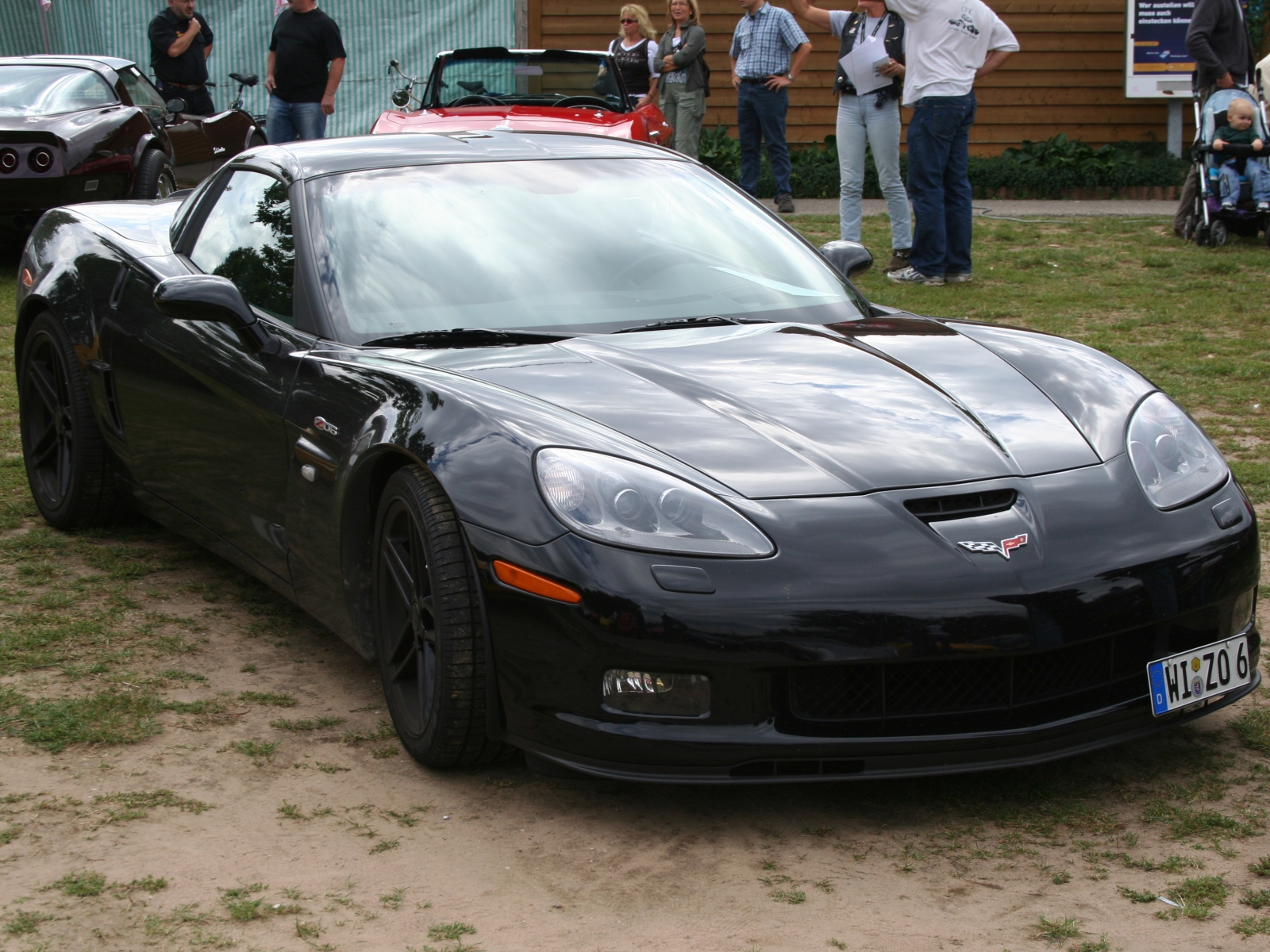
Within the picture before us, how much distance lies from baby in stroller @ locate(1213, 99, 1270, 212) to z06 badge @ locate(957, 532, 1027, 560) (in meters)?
9.14

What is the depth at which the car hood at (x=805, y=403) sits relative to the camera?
303cm

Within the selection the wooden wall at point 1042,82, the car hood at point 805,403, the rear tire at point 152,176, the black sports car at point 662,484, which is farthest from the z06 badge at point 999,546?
the wooden wall at point 1042,82

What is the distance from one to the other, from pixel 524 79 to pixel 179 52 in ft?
14.3

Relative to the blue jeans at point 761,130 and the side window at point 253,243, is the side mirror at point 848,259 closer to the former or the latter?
the side window at point 253,243

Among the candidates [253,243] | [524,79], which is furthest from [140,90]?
[253,243]

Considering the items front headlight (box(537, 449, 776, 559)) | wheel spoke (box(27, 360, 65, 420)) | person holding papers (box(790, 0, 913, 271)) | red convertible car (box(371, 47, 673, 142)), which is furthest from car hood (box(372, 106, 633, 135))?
front headlight (box(537, 449, 776, 559))

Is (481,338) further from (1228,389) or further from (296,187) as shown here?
(1228,389)

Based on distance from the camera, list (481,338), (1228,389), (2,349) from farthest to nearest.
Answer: (2,349), (1228,389), (481,338)

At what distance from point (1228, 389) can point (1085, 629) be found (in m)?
4.66

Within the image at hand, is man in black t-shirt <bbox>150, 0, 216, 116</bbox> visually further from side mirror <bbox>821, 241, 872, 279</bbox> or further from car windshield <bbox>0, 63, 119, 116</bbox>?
side mirror <bbox>821, 241, 872, 279</bbox>

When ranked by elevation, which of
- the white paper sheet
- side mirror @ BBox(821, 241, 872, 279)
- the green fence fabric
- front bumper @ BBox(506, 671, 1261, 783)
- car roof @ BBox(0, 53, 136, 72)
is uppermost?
the green fence fabric

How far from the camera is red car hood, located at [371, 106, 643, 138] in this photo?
1114 centimetres

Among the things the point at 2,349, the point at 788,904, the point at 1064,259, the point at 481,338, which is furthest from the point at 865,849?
the point at 1064,259

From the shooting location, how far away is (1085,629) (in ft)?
9.36
